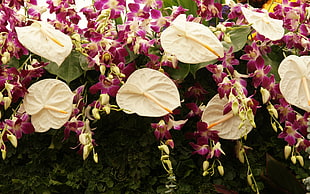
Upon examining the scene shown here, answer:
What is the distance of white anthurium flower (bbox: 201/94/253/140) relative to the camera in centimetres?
77

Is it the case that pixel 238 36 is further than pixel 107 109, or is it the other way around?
pixel 238 36

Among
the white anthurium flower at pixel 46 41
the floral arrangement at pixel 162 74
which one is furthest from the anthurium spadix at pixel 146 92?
the white anthurium flower at pixel 46 41

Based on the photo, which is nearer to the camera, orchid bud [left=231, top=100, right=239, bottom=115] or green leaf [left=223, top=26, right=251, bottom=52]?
orchid bud [left=231, top=100, right=239, bottom=115]

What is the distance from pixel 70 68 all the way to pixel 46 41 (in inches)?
2.8

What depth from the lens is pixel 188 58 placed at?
2.37 ft

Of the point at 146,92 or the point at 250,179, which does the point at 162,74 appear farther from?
the point at 250,179

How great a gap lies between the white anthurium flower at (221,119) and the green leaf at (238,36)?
10cm

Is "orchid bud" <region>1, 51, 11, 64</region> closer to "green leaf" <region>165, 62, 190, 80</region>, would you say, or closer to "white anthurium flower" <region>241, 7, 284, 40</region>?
"green leaf" <region>165, 62, 190, 80</region>

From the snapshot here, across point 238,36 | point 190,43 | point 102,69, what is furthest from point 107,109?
point 238,36

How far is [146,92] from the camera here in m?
0.74

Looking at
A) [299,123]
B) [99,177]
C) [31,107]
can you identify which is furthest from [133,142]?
[299,123]

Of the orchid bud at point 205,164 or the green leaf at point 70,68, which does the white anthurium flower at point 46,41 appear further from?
the orchid bud at point 205,164

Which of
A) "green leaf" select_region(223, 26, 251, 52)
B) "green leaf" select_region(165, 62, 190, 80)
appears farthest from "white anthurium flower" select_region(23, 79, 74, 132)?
"green leaf" select_region(223, 26, 251, 52)

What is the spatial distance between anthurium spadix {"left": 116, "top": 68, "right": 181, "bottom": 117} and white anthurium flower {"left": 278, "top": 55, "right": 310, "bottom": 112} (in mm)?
183
